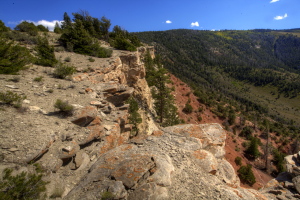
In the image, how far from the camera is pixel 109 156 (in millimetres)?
4848

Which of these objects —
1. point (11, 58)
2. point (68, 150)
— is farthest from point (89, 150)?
point (11, 58)

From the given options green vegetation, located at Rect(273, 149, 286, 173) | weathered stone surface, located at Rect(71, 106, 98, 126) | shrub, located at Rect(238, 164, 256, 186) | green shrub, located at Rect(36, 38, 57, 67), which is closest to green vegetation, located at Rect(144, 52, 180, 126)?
shrub, located at Rect(238, 164, 256, 186)

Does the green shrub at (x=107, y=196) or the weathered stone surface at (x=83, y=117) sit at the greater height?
the weathered stone surface at (x=83, y=117)

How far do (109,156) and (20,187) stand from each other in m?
2.25

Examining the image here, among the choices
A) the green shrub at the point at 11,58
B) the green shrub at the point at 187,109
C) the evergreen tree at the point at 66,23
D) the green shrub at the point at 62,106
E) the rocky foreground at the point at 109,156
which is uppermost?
the evergreen tree at the point at 66,23

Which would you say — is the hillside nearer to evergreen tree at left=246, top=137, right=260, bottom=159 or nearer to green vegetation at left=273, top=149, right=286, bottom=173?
evergreen tree at left=246, top=137, right=260, bottom=159

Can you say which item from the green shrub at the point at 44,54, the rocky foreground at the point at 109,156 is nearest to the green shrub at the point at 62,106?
the rocky foreground at the point at 109,156

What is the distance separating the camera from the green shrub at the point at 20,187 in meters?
2.96

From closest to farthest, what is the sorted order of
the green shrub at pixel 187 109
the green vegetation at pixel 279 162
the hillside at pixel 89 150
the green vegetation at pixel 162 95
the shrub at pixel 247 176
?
1. the hillside at pixel 89 150
2. the shrub at pixel 247 176
3. the green vegetation at pixel 162 95
4. the green vegetation at pixel 279 162
5. the green shrub at pixel 187 109

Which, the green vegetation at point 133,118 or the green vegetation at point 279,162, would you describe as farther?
the green vegetation at point 279,162

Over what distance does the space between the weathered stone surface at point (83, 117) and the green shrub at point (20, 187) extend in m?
3.05

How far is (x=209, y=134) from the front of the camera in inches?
261

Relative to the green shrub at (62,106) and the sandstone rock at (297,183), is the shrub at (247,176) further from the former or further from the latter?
the green shrub at (62,106)

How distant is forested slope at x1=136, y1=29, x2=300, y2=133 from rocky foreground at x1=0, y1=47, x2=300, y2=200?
107ft
